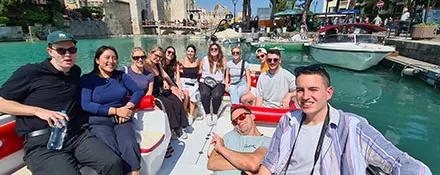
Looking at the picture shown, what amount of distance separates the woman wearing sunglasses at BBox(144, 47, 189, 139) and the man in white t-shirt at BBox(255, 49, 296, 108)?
111cm

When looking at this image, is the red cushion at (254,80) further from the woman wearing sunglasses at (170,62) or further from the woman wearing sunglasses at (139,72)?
the woman wearing sunglasses at (139,72)

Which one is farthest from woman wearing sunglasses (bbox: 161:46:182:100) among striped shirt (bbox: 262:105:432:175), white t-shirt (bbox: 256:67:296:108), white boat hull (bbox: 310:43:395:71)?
white boat hull (bbox: 310:43:395:71)

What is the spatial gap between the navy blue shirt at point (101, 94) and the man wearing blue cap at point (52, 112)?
5.4 inches

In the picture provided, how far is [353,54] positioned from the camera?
11.2 meters

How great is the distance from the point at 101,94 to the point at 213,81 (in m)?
2.24

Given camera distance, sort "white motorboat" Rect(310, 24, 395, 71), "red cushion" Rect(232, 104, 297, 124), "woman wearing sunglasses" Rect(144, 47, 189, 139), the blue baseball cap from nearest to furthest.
Answer: the blue baseball cap
"red cushion" Rect(232, 104, 297, 124)
"woman wearing sunglasses" Rect(144, 47, 189, 139)
"white motorboat" Rect(310, 24, 395, 71)

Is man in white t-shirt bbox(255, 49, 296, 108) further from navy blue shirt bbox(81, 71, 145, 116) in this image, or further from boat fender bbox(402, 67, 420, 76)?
boat fender bbox(402, 67, 420, 76)

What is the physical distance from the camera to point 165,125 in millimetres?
2879

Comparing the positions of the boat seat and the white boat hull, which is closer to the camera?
the boat seat

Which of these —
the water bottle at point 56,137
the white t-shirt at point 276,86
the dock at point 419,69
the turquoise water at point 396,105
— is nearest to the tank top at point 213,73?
the white t-shirt at point 276,86

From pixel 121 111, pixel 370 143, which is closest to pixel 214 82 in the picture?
pixel 121 111

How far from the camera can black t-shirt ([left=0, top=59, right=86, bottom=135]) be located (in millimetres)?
1849

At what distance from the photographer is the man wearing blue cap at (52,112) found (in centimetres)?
184

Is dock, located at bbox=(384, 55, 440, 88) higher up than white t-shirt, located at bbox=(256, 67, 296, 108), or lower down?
lower down
